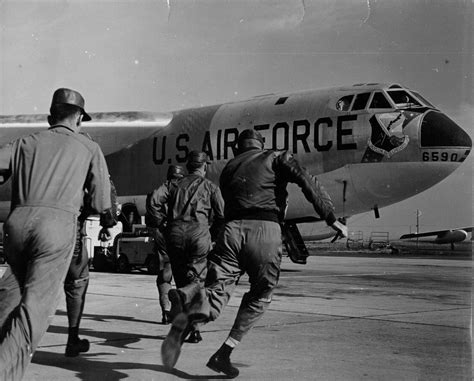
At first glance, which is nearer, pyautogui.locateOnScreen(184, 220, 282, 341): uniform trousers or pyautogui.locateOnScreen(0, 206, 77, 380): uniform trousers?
pyautogui.locateOnScreen(0, 206, 77, 380): uniform trousers

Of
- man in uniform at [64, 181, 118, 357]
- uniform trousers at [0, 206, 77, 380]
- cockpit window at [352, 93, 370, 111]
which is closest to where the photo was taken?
uniform trousers at [0, 206, 77, 380]

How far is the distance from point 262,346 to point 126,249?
464 inches

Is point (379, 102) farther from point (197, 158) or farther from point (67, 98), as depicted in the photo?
point (67, 98)

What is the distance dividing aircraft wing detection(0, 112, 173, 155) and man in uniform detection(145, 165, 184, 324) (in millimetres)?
11374

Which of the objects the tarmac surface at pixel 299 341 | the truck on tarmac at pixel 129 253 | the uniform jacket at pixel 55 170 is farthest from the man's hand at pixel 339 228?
the truck on tarmac at pixel 129 253

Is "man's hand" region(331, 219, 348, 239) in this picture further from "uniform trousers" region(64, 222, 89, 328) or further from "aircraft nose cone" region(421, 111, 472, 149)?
"aircraft nose cone" region(421, 111, 472, 149)

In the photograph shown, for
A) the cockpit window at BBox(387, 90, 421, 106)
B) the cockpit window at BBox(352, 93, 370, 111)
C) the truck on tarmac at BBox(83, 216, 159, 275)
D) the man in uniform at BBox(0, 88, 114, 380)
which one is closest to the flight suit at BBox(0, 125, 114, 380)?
the man in uniform at BBox(0, 88, 114, 380)

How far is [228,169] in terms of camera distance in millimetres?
5273

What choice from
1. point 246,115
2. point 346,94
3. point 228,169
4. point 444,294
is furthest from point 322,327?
point 246,115

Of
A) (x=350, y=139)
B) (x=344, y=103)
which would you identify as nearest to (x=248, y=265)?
(x=350, y=139)

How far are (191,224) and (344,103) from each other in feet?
28.3

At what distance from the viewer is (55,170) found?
381 centimetres

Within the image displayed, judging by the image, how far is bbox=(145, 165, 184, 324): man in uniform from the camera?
707 centimetres

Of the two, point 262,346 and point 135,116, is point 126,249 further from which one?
point 262,346
